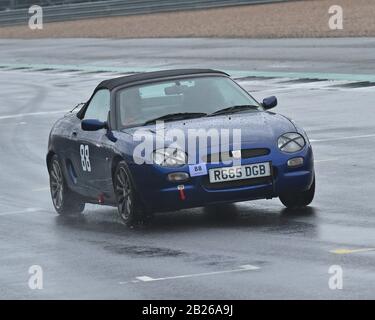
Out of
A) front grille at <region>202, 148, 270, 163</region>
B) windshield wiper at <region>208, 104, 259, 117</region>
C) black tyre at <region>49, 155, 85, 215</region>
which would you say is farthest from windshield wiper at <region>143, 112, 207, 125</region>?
black tyre at <region>49, 155, 85, 215</region>

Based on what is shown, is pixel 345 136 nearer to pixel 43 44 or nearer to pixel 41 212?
pixel 41 212

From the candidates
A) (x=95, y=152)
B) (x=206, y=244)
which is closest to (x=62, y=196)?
(x=95, y=152)

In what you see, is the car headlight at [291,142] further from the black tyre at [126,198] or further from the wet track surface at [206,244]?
the black tyre at [126,198]

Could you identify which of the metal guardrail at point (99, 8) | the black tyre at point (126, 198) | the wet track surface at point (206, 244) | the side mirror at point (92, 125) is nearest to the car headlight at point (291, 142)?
the wet track surface at point (206, 244)

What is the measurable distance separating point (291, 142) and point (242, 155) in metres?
0.57

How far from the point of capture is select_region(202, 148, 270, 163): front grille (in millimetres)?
11641

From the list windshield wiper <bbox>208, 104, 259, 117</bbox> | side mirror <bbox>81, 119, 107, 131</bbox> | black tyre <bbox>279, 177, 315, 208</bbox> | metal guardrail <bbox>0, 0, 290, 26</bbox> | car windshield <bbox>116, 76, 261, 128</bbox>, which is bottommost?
metal guardrail <bbox>0, 0, 290, 26</bbox>

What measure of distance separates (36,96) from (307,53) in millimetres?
7836

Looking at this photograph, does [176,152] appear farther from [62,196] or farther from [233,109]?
[62,196]

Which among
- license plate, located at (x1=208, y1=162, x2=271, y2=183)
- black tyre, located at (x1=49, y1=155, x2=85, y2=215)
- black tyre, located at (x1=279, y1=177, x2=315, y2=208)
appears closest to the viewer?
license plate, located at (x1=208, y1=162, x2=271, y2=183)

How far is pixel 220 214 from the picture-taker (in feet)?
41.1

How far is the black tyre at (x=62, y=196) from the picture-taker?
45.1 ft

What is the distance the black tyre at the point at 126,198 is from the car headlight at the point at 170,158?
13.4 inches

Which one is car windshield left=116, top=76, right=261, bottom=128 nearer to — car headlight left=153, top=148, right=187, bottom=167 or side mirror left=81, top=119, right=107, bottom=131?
side mirror left=81, top=119, right=107, bottom=131
